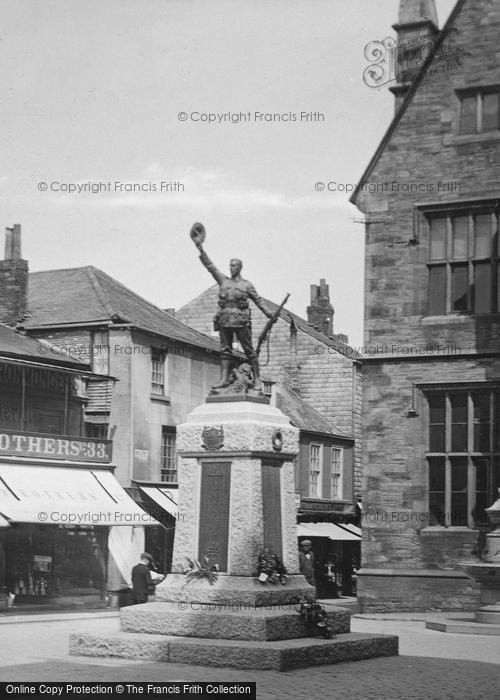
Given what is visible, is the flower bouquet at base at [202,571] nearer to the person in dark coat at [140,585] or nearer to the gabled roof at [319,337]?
the person in dark coat at [140,585]

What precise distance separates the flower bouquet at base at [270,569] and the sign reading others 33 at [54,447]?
19.4 m

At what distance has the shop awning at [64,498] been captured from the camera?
3294cm

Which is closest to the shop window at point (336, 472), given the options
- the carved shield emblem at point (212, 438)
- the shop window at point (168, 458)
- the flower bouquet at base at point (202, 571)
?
the shop window at point (168, 458)

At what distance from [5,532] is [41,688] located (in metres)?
24.3

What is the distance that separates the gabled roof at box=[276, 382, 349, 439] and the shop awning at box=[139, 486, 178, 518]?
24.0ft

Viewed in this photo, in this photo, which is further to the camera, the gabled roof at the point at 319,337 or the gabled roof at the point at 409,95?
the gabled roof at the point at 319,337

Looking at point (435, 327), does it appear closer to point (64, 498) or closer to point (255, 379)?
point (255, 379)

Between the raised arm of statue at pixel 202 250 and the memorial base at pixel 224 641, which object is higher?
the raised arm of statue at pixel 202 250

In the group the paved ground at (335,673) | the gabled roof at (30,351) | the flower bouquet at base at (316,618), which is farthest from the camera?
the gabled roof at (30,351)

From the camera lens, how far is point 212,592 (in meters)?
15.8

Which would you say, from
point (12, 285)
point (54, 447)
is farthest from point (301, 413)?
point (54, 447)

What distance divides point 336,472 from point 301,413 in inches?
108

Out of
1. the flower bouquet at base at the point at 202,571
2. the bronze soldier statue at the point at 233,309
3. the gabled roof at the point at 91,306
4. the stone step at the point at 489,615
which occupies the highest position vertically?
the gabled roof at the point at 91,306

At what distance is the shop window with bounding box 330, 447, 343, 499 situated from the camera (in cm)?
4825
